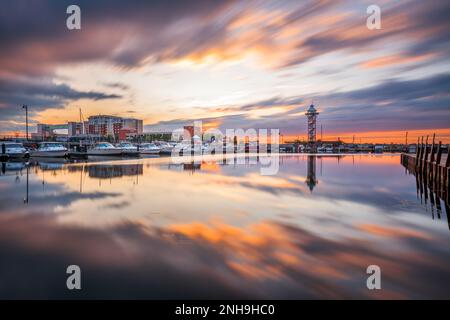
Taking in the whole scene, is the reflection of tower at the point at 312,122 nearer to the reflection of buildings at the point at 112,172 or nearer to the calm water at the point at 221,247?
the reflection of buildings at the point at 112,172

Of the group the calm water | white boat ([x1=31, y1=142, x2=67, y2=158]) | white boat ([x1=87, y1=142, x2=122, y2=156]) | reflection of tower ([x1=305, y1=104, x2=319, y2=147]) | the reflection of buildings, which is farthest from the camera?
reflection of tower ([x1=305, y1=104, x2=319, y2=147])

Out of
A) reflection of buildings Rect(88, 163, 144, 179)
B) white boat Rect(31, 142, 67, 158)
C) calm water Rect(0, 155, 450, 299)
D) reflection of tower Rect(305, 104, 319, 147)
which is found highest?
reflection of tower Rect(305, 104, 319, 147)

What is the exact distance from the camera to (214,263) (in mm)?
4570

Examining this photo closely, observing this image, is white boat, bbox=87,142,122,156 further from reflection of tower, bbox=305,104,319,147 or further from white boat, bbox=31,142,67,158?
reflection of tower, bbox=305,104,319,147

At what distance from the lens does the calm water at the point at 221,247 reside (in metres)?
3.86

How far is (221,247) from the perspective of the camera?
5336mm

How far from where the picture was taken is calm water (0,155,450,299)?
3855 millimetres

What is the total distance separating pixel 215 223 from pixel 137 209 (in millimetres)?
2827

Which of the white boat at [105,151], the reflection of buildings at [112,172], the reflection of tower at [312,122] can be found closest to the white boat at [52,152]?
the white boat at [105,151]

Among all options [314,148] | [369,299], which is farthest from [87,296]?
[314,148]

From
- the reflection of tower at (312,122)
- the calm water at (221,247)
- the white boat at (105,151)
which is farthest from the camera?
the reflection of tower at (312,122)

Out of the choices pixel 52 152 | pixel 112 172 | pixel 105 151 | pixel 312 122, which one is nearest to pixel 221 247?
pixel 112 172

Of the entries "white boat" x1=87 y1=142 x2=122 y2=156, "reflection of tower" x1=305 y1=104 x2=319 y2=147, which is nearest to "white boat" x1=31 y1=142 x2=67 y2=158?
"white boat" x1=87 y1=142 x2=122 y2=156

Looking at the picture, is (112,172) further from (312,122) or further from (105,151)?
(312,122)
